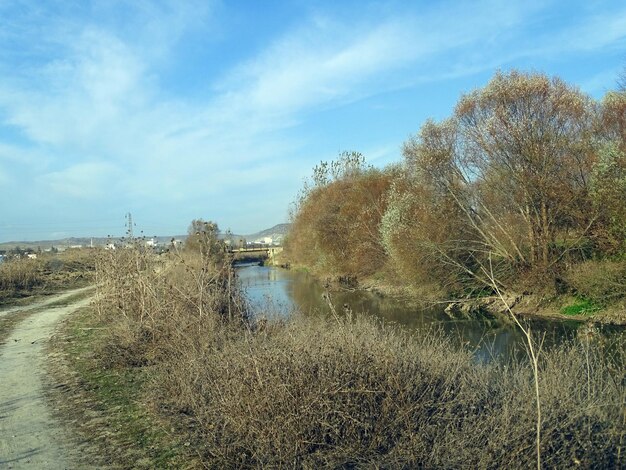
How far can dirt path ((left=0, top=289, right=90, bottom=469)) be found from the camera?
6.46 meters

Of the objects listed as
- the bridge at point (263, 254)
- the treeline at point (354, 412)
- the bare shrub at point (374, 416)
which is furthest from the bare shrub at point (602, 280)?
the bridge at point (263, 254)

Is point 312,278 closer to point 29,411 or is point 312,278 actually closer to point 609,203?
point 609,203

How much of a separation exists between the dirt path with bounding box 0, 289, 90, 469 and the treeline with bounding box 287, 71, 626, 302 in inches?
738

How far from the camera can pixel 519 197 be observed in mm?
27359

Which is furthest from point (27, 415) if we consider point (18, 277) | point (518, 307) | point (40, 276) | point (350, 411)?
point (40, 276)

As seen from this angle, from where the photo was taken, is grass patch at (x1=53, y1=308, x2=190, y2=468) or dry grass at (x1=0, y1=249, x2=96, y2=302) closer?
grass patch at (x1=53, y1=308, x2=190, y2=468)

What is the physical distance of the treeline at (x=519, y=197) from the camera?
23.9m

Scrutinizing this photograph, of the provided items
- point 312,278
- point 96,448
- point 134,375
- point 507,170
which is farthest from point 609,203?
point 312,278

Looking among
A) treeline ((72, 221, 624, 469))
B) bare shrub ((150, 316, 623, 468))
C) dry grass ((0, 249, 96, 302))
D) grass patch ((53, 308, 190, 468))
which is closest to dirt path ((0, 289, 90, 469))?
grass patch ((53, 308, 190, 468))

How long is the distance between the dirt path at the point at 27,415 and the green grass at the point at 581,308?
20.7m

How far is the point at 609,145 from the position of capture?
23.3 m

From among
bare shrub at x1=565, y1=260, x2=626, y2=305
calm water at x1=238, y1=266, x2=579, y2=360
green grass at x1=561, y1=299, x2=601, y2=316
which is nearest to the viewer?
calm water at x1=238, y1=266, x2=579, y2=360

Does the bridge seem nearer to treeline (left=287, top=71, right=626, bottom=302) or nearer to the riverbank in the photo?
treeline (left=287, top=71, right=626, bottom=302)

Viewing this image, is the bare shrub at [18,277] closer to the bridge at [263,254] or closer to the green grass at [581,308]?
the green grass at [581,308]
